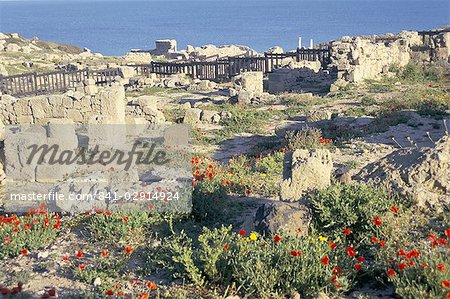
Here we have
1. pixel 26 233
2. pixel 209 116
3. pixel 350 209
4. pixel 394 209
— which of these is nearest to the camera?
pixel 394 209

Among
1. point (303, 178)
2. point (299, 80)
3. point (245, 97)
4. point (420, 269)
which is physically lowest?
point (420, 269)

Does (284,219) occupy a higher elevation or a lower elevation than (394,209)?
lower

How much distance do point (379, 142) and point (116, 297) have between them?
9959mm

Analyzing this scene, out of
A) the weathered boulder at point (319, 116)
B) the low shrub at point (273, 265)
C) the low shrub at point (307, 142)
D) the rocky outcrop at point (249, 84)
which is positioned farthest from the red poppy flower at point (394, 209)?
the rocky outcrop at point (249, 84)

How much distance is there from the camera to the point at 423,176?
757 cm

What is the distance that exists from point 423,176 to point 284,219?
2.24 metres

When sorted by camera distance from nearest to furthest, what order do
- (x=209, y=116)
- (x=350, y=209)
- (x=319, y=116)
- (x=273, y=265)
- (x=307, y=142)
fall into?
(x=273, y=265), (x=350, y=209), (x=307, y=142), (x=319, y=116), (x=209, y=116)

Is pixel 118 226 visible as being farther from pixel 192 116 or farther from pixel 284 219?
pixel 192 116

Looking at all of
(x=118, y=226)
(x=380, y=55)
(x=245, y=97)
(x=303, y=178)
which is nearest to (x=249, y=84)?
(x=245, y=97)

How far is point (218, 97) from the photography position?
25.2m

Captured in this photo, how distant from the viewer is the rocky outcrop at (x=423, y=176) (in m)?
7.32

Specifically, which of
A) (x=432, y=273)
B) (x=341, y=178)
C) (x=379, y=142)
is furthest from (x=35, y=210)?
(x=379, y=142)

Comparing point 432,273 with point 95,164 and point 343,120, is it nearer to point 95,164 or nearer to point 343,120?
point 95,164

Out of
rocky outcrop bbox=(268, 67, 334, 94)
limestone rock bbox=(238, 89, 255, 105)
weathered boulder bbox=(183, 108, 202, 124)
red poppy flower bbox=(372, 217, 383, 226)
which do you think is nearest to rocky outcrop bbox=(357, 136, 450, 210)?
red poppy flower bbox=(372, 217, 383, 226)
